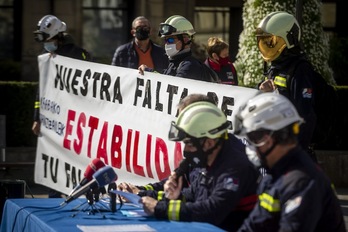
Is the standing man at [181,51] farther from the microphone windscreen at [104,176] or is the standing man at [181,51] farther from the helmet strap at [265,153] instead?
the helmet strap at [265,153]

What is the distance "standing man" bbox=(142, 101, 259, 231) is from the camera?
7.11 meters

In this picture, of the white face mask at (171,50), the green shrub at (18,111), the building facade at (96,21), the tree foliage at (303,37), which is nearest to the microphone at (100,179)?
the white face mask at (171,50)

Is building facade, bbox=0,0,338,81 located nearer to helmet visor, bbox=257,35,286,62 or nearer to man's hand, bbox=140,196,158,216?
helmet visor, bbox=257,35,286,62

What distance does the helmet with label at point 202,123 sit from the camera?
7.22 meters

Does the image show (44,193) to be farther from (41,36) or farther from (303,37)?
(303,37)

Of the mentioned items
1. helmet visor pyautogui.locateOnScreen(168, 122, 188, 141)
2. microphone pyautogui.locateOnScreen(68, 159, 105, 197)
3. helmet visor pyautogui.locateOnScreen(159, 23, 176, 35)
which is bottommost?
microphone pyautogui.locateOnScreen(68, 159, 105, 197)

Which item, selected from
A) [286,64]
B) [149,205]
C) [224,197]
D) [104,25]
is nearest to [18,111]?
[104,25]

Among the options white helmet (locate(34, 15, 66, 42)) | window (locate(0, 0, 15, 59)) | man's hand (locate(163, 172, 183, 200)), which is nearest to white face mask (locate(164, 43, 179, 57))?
white helmet (locate(34, 15, 66, 42))

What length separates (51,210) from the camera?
25.5ft

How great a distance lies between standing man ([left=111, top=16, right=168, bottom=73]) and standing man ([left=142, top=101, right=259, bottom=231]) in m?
4.65

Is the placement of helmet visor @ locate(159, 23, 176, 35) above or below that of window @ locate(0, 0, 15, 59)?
above

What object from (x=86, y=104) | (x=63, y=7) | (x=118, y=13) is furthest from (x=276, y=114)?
(x=118, y=13)

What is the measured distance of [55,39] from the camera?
12023 millimetres

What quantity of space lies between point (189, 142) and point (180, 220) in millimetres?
490
